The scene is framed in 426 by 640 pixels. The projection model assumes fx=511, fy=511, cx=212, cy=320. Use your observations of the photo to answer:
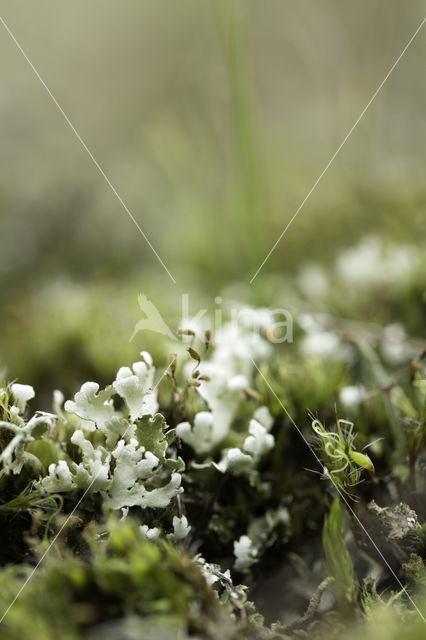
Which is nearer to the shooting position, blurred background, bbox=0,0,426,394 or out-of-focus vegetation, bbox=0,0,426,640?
out-of-focus vegetation, bbox=0,0,426,640

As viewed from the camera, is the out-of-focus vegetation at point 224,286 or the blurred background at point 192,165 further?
the blurred background at point 192,165

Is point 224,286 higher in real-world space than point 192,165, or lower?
lower

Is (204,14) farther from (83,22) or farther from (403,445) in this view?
(403,445)

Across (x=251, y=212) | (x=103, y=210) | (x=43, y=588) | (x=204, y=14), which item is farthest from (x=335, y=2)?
(x=43, y=588)

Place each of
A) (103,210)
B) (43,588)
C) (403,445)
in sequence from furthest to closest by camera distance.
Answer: (103,210) → (403,445) → (43,588)

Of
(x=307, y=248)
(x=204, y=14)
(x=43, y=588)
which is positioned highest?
(x=204, y=14)

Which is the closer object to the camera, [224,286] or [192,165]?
[224,286]

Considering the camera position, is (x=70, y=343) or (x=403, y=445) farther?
(x=70, y=343)
